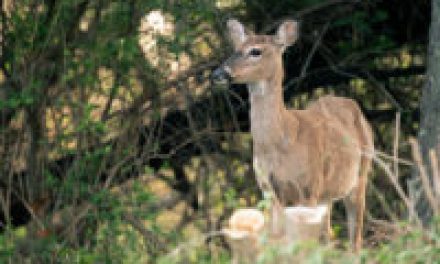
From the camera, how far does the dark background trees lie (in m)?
8.59

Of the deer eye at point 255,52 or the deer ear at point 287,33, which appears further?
the deer ear at point 287,33

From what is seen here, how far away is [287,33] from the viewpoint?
29.0 feet

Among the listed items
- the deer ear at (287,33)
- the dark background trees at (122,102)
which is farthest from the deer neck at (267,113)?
the deer ear at (287,33)

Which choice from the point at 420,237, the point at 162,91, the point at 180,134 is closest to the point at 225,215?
the point at 180,134

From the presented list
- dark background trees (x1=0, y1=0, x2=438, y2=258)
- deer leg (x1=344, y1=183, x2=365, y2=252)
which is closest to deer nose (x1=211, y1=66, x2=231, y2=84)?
dark background trees (x1=0, y1=0, x2=438, y2=258)

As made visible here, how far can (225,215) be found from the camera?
10.3 meters

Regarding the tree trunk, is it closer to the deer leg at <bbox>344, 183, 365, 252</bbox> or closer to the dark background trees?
the dark background trees

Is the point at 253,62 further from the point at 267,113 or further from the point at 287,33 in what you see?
the point at 287,33

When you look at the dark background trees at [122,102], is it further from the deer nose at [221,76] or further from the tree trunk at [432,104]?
the deer nose at [221,76]

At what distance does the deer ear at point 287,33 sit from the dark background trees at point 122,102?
602mm

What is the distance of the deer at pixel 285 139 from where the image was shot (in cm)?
793

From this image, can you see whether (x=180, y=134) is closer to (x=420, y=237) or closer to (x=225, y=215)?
(x=225, y=215)

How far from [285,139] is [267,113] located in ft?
0.71

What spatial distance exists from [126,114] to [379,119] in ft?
11.3
